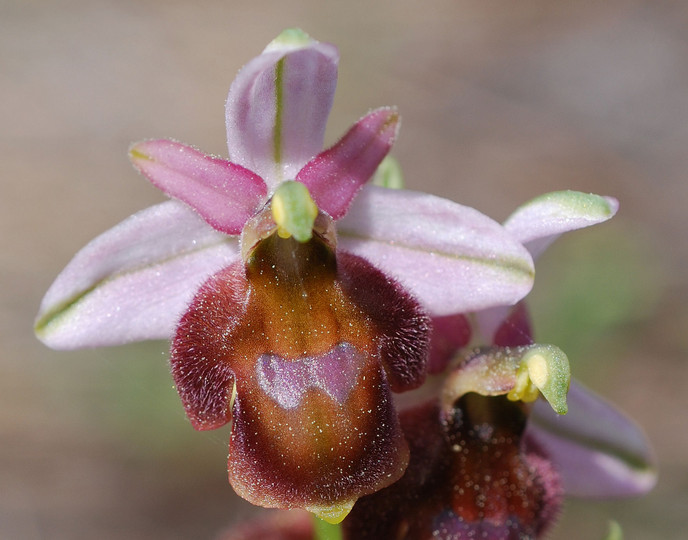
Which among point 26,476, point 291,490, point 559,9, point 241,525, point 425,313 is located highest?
point 425,313

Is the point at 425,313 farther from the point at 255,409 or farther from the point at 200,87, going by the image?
the point at 200,87

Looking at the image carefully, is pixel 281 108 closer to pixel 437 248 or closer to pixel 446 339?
pixel 437 248

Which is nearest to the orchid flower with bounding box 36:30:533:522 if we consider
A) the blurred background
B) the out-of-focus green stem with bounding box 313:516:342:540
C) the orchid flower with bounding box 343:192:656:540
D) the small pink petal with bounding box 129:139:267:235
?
the small pink petal with bounding box 129:139:267:235

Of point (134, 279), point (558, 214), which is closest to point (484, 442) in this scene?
point (558, 214)

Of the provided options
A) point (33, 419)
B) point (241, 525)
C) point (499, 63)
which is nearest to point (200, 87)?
point (499, 63)

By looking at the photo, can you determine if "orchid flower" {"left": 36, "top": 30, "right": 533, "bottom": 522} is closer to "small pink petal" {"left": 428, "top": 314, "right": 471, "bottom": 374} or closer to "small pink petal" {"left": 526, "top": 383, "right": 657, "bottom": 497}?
"small pink petal" {"left": 428, "top": 314, "right": 471, "bottom": 374}

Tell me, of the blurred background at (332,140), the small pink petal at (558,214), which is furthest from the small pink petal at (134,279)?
the blurred background at (332,140)

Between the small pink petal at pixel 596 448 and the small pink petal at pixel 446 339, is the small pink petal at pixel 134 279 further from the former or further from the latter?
the small pink petal at pixel 596 448
